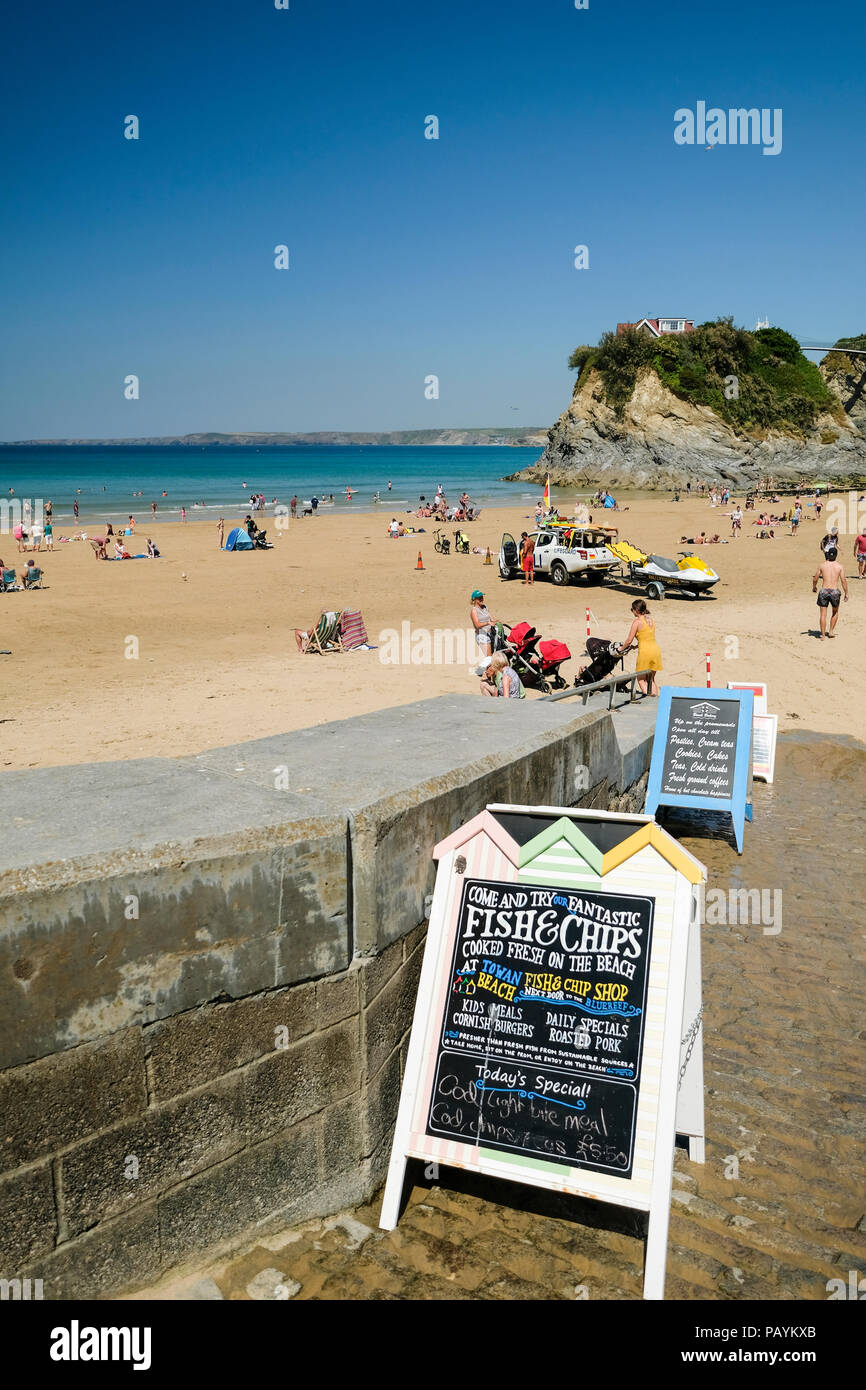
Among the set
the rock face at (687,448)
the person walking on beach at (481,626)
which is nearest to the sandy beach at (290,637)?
the person walking on beach at (481,626)

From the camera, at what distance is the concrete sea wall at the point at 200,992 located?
2398 mm

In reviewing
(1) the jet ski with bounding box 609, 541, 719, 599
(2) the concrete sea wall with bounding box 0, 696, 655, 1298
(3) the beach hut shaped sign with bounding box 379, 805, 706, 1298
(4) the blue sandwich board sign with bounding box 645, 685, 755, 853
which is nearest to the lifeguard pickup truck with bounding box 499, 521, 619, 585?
(1) the jet ski with bounding box 609, 541, 719, 599

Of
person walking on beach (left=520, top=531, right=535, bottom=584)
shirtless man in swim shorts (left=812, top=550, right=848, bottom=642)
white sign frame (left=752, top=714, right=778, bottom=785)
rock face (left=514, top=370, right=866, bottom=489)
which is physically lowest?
white sign frame (left=752, top=714, right=778, bottom=785)

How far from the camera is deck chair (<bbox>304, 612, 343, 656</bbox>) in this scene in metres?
17.4

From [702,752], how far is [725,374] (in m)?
72.5

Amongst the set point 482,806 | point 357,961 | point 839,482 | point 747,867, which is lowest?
point 747,867

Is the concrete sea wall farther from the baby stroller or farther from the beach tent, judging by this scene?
Result: the beach tent

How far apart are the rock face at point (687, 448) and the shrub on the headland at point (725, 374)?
2.90 feet

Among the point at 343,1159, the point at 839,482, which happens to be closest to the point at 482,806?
the point at 343,1159

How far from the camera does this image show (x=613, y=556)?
82.7 ft

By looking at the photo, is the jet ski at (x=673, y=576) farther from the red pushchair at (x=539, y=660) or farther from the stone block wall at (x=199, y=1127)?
the stone block wall at (x=199, y=1127)

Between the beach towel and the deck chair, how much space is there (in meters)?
0.12

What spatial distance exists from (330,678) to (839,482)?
6309 cm
